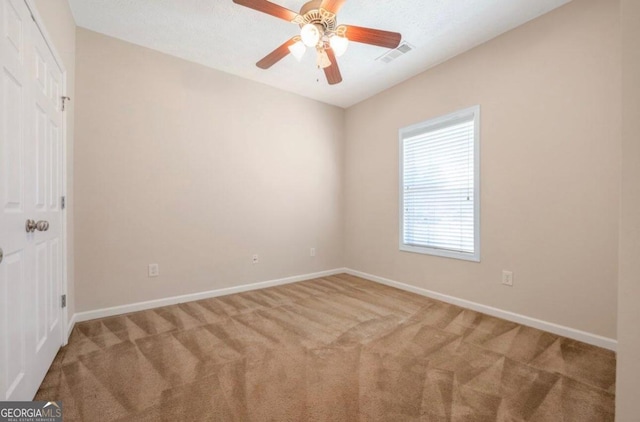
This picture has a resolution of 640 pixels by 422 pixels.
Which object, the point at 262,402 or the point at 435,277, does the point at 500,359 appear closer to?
the point at 435,277

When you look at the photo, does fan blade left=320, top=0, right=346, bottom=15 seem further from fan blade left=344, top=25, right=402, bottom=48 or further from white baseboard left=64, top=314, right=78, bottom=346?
white baseboard left=64, top=314, right=78, bottom=346

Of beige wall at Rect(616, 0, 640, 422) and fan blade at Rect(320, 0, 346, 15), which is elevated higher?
fan blade at Rect(320, 0, 346, 15)

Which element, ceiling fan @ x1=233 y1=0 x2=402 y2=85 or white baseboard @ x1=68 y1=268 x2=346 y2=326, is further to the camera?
white baseboard @ x1=68 y1=268 x2=346 y2=326

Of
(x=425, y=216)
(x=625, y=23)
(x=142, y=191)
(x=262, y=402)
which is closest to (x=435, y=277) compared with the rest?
(x=425, y=216)

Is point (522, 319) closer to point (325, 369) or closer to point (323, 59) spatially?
point (325, 369)

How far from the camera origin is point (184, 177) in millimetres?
3168

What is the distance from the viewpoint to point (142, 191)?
2912 millimetres

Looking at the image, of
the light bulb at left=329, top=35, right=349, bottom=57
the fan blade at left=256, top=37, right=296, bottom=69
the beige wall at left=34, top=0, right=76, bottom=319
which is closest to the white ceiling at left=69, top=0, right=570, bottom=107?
the beige wall at left=34, top=0, right=76, bottom=319

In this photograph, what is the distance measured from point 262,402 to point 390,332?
1316 mm

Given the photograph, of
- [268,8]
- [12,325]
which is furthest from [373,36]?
[12,325]

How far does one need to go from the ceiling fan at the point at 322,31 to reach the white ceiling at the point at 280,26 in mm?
419

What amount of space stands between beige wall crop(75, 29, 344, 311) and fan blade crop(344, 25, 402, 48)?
198 cm

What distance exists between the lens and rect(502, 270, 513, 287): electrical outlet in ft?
8.69

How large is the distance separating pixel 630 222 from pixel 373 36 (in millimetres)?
1917
